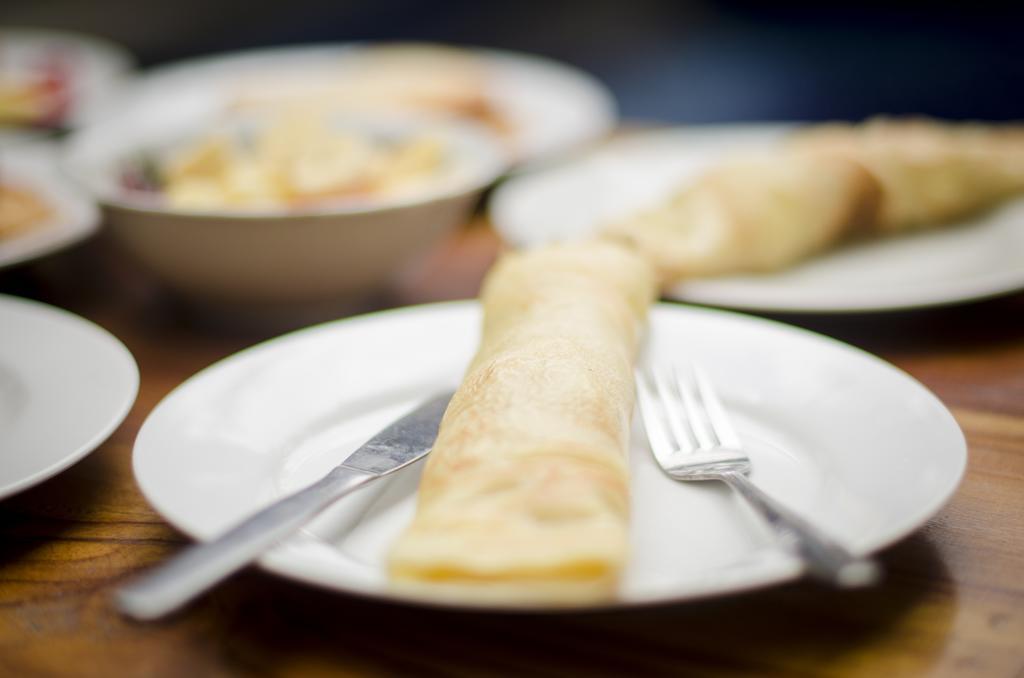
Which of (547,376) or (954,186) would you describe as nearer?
(547,376)

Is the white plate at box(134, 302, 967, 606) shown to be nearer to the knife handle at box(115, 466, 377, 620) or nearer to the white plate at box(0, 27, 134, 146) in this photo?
the knife handle at box(115, 466, 377, 620)

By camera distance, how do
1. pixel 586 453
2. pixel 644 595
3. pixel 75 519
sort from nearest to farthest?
pixel 644 595
pixel 586 453
pixel 75 519

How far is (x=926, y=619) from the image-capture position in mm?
524

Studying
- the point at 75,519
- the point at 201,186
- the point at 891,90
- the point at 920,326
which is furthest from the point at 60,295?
the point at 891,90

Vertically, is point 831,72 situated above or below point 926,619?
below

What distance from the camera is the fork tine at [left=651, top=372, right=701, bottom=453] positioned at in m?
0.64

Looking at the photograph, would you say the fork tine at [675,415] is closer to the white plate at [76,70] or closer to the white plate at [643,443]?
the white plate at [643,443]

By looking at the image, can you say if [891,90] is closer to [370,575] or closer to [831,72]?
[831,72]

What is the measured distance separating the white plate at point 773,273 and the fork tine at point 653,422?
191 mm

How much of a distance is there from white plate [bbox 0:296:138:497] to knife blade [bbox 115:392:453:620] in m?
0.12

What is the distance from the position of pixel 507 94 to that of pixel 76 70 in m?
0.88

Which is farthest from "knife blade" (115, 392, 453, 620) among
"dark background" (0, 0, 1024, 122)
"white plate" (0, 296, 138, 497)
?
"dark background" (0, 0, 1024, 122)

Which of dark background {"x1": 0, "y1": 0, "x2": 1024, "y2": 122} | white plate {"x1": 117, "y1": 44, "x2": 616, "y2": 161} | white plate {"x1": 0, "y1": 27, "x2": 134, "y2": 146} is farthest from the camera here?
dark background {"x1": 0, "y1": 0, "x2": 1024, "y2": 122}

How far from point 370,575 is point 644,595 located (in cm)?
13
